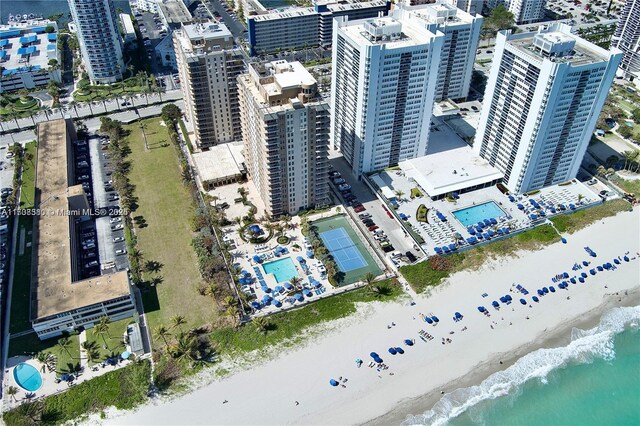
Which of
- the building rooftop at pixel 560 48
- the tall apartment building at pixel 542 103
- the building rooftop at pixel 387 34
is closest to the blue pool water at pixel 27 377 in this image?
the building rooftop at pixel 387 34

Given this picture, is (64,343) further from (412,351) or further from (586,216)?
(586,216)

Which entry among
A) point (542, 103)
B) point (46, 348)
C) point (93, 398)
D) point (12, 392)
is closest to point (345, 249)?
point (542, 103)

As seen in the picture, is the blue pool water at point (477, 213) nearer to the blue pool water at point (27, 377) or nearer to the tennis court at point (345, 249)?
the tennis court at point (345, 249)

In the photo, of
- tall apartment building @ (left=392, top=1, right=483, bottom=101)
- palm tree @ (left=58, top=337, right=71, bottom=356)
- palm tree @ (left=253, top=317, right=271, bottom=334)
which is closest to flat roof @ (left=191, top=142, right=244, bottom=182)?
palm tree @ (left=253, top=317, right=271, bottom=334)

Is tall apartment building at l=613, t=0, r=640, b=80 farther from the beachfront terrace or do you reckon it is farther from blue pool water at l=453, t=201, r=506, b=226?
blue pool water at l=453, t=201, r=506, b=226

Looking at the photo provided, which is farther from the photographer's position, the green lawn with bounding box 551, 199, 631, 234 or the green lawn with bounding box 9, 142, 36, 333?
the green lawn with bounding box 551, 199, 631, 234
